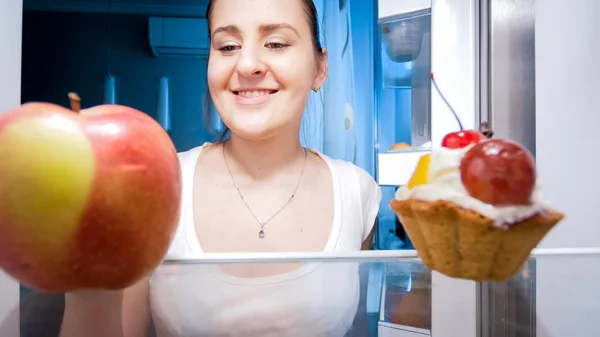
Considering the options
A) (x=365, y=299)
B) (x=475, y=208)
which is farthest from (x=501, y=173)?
(x=365, y=299)

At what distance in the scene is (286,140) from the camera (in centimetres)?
86

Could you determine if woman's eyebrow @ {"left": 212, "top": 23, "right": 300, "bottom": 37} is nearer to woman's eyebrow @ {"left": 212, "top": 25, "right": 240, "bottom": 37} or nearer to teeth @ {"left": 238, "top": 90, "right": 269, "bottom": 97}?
woman's eyebrow @ {"left": 212, "top": 25, "right": 240, "bottom": 37}

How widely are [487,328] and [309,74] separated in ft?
1.98

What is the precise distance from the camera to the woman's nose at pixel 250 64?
28.2 inches

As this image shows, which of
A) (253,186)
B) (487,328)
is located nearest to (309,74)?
(253,186)

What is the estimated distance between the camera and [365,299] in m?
0.58

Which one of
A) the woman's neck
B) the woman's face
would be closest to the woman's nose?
the woman's face

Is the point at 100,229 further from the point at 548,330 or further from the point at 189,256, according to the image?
the point at 548,330

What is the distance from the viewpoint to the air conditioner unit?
1.31 metres

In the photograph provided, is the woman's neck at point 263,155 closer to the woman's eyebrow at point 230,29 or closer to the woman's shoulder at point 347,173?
the woman's shoulder at point 347,173

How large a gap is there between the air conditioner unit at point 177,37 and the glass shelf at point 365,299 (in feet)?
3.12

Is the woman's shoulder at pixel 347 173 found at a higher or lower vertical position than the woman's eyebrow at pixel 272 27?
lower

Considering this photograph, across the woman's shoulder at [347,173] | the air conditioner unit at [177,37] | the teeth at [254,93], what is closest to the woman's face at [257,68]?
the teeth at [254,93]

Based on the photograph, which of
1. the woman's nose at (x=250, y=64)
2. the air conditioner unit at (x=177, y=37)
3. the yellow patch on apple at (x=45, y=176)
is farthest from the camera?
the air conditioner unit at (x=177, y=37)
